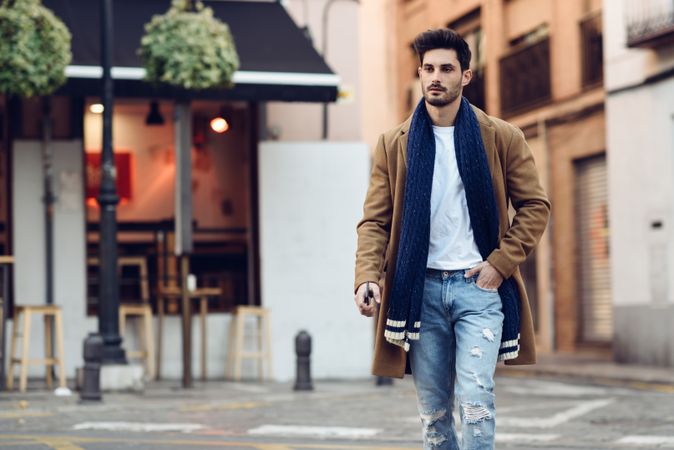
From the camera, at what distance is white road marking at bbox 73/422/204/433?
32.4ft

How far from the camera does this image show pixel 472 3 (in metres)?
29.3

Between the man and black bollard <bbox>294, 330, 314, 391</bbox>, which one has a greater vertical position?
the man

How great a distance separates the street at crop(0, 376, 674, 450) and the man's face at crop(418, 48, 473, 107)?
3939 millimetres

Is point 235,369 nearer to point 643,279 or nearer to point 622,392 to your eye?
point 622,392

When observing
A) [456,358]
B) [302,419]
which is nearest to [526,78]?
[302,419]

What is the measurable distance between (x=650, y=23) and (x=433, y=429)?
51.6ft

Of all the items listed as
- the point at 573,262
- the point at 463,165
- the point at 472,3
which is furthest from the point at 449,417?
the point at 472,3

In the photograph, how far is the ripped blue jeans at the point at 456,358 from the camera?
507 cm

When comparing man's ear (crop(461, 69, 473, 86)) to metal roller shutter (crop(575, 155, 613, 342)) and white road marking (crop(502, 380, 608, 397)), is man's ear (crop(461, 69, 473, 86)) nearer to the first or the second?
white road marking (crop(502, 380, 608, 397))

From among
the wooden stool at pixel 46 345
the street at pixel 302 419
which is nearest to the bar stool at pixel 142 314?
the street at pixel 302 419

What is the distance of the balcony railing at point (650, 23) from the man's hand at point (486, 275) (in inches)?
580

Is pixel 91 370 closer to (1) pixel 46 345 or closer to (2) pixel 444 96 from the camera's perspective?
(1) pixel 46 345

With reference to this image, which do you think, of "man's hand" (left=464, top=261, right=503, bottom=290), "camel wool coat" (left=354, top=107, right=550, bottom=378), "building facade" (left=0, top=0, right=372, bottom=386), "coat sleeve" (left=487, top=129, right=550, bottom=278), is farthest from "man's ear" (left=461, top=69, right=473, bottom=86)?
"building facade" (left=0, top=0, right=372, bottom=386)

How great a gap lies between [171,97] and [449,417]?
966cm
